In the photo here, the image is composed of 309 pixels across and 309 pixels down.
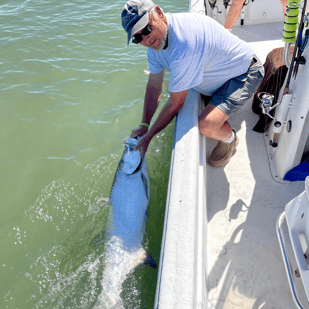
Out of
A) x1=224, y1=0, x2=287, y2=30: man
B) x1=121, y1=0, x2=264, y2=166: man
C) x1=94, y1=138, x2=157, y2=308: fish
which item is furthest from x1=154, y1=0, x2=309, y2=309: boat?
x1=224, y1=0, x2=287, y2=30: man

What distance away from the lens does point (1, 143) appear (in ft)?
12.3

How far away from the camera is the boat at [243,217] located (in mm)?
1486

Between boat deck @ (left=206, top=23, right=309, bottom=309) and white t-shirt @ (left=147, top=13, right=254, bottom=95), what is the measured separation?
88 cm

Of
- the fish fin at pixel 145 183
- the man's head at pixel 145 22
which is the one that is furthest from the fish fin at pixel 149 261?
the man's head at pixel 145 22

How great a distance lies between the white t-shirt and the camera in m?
2.13

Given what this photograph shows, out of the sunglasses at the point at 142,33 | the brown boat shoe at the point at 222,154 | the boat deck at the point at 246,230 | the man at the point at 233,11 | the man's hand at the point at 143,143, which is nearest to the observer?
the boat deck at the point at 246,230

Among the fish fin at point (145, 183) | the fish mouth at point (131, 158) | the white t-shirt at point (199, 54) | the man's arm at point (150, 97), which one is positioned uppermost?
the white t-shirt at point (199, 54)

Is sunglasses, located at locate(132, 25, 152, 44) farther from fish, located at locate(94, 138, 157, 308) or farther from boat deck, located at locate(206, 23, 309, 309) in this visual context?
boat deck, located at locate(206, 23, 309, 309)

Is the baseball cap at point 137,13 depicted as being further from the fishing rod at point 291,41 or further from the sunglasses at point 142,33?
the fishing rod at point 291,41

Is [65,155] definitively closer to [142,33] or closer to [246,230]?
[142,33]

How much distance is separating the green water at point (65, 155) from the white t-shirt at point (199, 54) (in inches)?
49.6

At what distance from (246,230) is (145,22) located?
1.82m

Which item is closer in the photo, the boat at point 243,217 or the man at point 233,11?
the boat at point 243,217

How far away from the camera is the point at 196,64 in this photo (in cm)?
222
